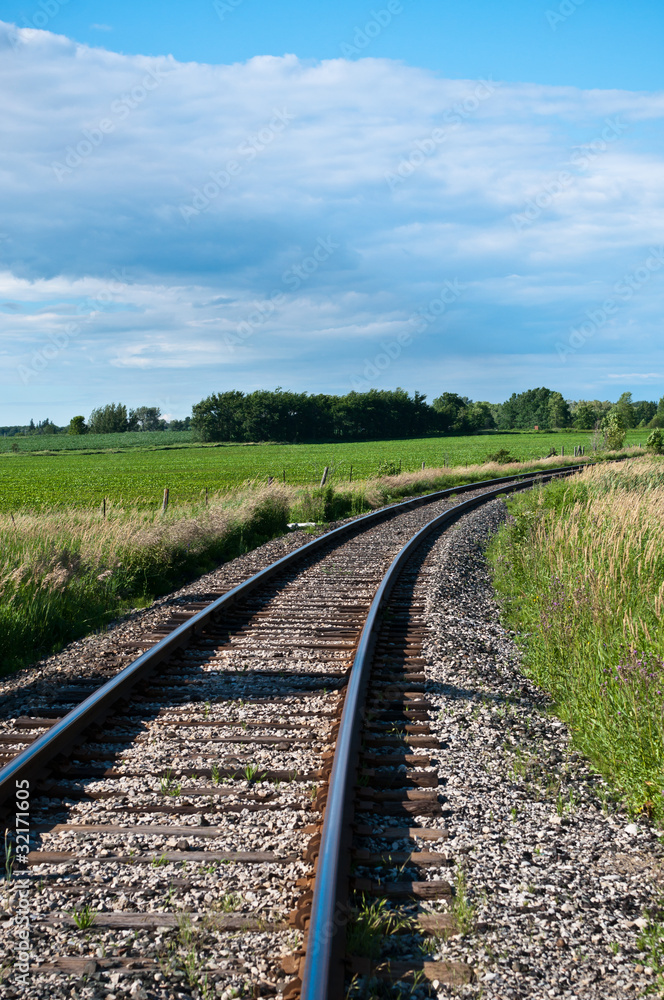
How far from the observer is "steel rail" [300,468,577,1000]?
232 centimetres

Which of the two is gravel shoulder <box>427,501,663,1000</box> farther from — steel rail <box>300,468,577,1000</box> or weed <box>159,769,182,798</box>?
weed <box>159,769,182,798</box>

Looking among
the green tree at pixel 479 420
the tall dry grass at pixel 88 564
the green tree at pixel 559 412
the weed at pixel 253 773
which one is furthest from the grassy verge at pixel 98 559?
the green tree at pixel 559 412

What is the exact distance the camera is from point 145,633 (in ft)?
23.8

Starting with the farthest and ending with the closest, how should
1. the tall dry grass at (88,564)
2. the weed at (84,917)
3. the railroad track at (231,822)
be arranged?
the tall dry grass at (88,564) < the weed at (84,917) < the railroad track at (231,822)

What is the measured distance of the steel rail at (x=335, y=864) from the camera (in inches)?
91.4

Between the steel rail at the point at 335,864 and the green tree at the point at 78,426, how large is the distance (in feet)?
522

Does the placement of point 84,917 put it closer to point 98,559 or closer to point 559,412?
point 98,559

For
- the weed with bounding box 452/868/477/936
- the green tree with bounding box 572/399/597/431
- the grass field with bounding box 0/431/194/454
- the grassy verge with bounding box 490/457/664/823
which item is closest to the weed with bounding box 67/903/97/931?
the weed with bounding box 452/868/477/936

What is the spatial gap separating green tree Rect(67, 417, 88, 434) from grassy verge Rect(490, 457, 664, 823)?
6101 inches

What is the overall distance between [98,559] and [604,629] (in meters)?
6.82

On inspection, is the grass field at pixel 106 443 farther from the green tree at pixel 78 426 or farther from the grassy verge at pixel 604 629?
the grassy verge at pixel 604 629

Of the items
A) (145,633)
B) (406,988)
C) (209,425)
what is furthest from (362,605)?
(209,425)

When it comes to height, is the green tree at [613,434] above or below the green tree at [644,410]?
below

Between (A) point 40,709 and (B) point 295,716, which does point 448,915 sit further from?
(A) point 40,709
